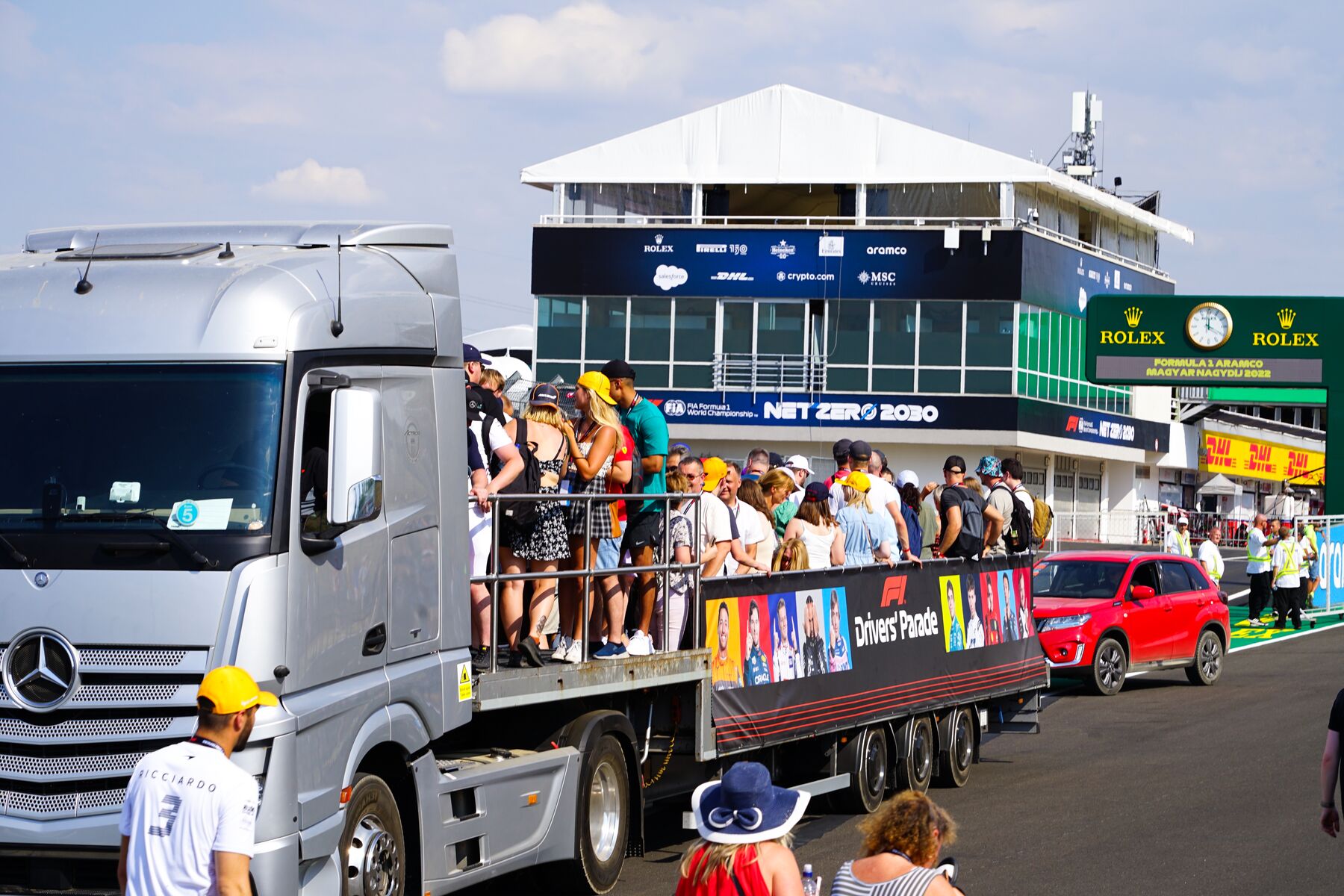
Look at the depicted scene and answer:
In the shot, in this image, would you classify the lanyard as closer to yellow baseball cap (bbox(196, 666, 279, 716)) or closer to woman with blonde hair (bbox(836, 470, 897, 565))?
yellow baseball cap (bbox(196, 666, 279, 716))

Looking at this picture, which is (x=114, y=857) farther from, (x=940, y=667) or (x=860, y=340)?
(x=860, y=340)

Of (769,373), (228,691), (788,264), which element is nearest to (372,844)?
(228,691)

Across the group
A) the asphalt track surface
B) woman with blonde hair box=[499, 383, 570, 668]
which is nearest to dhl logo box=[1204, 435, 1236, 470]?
the asphalt track surface

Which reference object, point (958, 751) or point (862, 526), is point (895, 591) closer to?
point (862, 526)

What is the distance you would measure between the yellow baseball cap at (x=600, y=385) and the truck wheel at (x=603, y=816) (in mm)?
1985

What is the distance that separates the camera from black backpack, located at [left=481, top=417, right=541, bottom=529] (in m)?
9.19

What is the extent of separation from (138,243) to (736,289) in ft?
Result: 149

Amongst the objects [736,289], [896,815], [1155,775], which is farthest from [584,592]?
[736,289]

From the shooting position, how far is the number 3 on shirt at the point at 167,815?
5508 mm

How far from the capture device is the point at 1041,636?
67.0 ft

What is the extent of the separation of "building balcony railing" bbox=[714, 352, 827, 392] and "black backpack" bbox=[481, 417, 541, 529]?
142 feet

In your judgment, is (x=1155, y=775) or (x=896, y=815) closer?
(x=896, y=815)

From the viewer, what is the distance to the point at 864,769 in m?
12.5

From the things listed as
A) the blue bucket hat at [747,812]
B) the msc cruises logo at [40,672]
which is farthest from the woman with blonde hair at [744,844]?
the msc cruises logo at [40,672]
